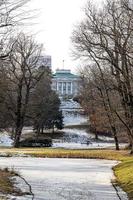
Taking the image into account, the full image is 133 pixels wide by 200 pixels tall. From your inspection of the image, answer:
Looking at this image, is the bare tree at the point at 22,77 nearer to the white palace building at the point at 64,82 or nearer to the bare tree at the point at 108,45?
the bare tree at the point at 108,45

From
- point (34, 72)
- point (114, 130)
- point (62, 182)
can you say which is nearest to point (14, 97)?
point (34, 72)

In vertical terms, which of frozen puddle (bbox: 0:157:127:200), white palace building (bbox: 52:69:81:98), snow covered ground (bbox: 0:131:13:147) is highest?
frozen puddle (bbox: 0:157:127:200)

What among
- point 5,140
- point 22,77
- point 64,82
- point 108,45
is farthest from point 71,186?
point 64,82

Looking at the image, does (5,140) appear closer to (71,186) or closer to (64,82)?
(71,186)

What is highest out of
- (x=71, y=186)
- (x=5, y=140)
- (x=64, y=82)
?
(x=71, y=186)

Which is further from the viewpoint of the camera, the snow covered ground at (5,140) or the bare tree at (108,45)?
the snow covered ground at (5,140)

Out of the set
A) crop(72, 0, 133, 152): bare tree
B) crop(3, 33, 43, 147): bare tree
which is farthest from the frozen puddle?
crop(3, 33, 43, 147): bare tree

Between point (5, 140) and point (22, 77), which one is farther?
point (5, 140)

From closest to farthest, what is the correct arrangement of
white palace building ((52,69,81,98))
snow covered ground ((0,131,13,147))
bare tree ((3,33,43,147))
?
bare tree ((3,33,43,147)) → snow covered ground ((0,131,13,147)) → white palace building ((52,69,81,98))

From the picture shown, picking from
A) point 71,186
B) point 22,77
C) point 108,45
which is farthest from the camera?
point 22,77

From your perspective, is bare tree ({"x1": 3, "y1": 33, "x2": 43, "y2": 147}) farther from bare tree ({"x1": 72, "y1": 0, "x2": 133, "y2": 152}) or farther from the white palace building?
the white palace building

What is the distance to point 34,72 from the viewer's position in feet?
250

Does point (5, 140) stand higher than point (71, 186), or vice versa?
point (71, 186)

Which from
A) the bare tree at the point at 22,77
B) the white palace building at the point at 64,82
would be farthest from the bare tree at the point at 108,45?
the white palace building at the point at 64,82
